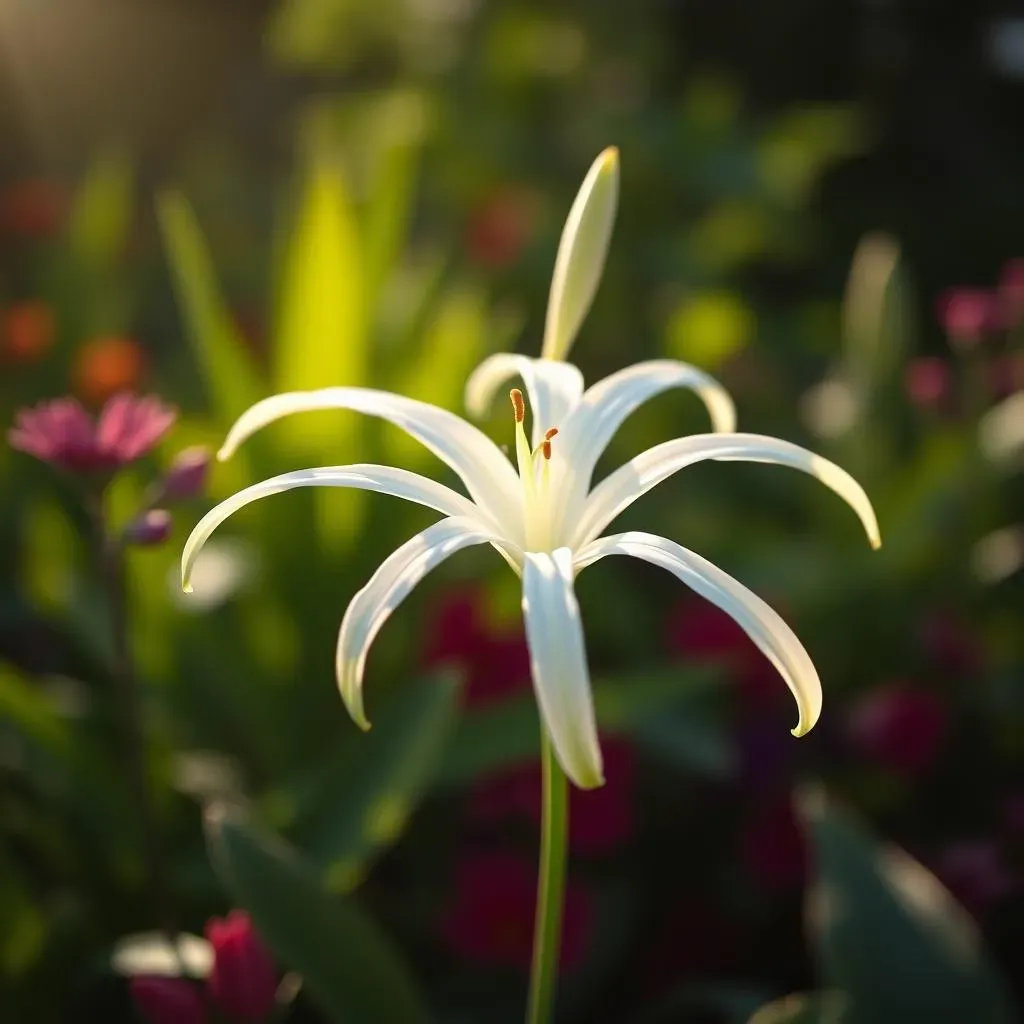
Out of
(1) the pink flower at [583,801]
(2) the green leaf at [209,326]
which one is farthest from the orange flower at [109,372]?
(1) the pink flower at [583,801]

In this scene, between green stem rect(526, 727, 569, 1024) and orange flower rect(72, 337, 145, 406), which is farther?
orange flower rect(72, 337, 145, 406)

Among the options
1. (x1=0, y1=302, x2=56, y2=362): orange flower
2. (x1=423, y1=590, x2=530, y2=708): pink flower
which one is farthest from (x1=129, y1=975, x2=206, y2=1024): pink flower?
(x1=0, y1=302, x2=56, y2=362): orange flower

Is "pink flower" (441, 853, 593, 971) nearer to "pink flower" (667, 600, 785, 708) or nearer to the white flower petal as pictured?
"pink flower" (667, 600, 785, 708)

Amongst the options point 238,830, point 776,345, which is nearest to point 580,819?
point 238,830

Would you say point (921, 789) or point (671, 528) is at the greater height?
point (671, 528)

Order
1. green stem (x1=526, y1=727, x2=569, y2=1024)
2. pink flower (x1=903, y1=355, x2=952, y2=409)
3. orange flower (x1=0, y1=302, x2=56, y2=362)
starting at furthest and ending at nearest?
orange flower (x1=0, y1=302, x2=56, y2=362), pink flower (x1=903, y1=355, x2=952, y2=409), green stem (x1=526, y1=727, x2=569, y2=1024)

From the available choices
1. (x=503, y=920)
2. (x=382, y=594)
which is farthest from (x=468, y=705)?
(x=382, y=594)

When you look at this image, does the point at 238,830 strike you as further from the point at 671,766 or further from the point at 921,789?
the point at 921,789
